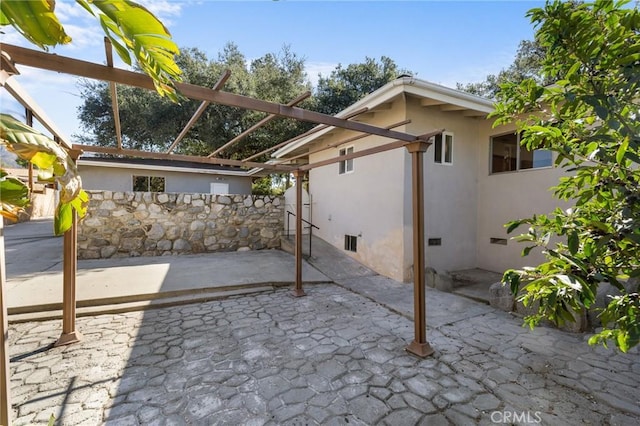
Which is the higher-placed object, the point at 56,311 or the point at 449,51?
the point at 449,51

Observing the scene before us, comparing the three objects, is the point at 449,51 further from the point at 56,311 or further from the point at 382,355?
the point at 56,311

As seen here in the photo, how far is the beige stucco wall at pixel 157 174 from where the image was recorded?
1102 cm

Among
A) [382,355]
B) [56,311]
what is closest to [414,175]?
[382,355]

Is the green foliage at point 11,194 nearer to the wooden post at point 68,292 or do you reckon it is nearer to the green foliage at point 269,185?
the wooden post at point 68,292

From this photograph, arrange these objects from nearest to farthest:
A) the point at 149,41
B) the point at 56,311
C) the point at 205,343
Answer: the point at 149,41
the point at 205,343
the point at 56,311

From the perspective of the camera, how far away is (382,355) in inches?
118

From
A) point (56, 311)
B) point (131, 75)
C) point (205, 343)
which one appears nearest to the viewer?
point (131, 75)

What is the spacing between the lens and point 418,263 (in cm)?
313

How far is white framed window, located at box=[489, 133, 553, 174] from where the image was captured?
5848mm

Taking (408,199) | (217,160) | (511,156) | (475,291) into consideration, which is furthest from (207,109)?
(475,291)

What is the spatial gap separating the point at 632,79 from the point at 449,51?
19.6 feet

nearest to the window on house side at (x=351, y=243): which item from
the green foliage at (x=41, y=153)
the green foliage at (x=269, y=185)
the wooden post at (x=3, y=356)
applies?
the wooden post at (x=3, y=356)

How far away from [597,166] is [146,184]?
15183 millimetres

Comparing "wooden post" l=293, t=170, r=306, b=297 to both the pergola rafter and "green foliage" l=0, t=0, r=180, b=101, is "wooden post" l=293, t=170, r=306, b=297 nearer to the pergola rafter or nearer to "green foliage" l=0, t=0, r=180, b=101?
the pergola rafter
